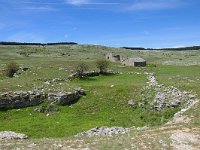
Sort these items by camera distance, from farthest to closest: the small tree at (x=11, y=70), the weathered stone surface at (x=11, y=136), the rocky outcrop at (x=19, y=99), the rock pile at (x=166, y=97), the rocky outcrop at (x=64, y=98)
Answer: the small tree at (x=11, y=70) < the rocky outcrop at (x=64, y=98) < the rocky outcrop at (x=19, y=99) < the rock pile at (x=166, y=97) < the weathered stone surface at (x=11, y=136)

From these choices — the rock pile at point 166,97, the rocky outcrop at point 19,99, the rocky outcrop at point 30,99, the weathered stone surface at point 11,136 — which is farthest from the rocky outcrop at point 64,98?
the weathered stone surface at point 11,136

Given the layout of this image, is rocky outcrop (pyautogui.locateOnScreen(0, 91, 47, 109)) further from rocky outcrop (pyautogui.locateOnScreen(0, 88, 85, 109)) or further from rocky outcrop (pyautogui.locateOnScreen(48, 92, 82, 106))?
rocky outcrop (pyautogui.locateOnScreen(48, 92, 82, 106))

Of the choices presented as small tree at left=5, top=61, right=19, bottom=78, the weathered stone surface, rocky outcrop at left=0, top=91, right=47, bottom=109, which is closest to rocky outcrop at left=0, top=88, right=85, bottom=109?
rocky outcrop at left=0, top=91, right=47, bottom=109

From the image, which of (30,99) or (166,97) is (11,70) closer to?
(30,99)

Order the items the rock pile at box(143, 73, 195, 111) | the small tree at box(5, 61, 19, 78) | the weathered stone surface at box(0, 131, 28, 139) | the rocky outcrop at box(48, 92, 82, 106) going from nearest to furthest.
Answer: the weathered stone surface at box(0, 131, 28, 139) → the rock pile at box(143, 73, 195, 111) → the rocky outcrop at box(48, 92, 82, 106) → the small tree at box(5, 61, 19, 78)

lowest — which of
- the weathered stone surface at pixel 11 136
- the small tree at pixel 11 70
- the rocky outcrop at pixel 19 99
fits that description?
the weathered stone surface at pixel 11 136

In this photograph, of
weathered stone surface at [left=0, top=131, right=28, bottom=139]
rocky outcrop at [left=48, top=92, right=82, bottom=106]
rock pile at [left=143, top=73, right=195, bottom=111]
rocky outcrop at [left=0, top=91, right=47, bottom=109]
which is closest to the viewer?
weathered stone surface at [left=0, top=131, right=28, bottom=139]

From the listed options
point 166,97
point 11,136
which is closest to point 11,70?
point 166,97

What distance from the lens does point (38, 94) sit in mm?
43344

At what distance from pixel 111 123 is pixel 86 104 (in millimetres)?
6166

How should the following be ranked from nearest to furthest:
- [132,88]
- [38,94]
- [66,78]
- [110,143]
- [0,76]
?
[110,143]
[38,94]
[132,88]
[66,78]
[0,76]

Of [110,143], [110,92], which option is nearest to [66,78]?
[110,92]

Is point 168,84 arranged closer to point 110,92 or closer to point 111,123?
point 110,92

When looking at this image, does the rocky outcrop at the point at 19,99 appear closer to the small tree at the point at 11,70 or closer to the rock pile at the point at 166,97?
the rock pile at the point at 166,97
